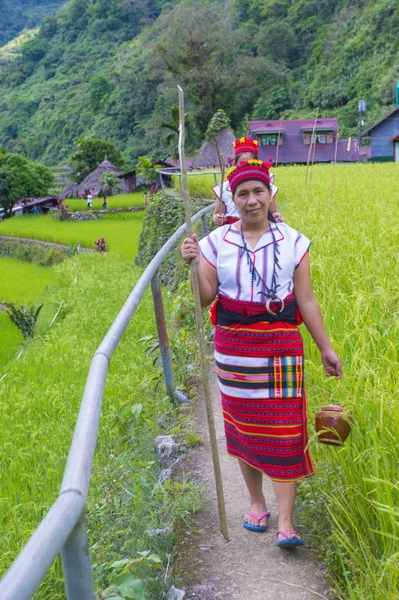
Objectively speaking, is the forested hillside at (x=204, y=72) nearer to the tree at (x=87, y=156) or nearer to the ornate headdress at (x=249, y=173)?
the tree at (x=87, y=156)

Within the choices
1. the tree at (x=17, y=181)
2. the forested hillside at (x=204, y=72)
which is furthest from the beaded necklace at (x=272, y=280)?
the tree at (x=17, y=181)

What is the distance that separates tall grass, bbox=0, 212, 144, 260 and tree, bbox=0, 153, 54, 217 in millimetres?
5631

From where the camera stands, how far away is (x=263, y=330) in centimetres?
206

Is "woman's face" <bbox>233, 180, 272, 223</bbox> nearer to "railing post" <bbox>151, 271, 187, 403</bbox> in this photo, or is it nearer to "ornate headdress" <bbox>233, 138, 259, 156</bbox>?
Answer: "ornate headdress" <bbox>233, 138, 259, 156</bbox>

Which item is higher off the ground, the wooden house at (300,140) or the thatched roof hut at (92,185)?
the wooden house at (300,140)

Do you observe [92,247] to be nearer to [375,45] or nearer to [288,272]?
[288,272]

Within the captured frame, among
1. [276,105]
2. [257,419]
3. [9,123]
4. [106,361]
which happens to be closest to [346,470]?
[257,419]

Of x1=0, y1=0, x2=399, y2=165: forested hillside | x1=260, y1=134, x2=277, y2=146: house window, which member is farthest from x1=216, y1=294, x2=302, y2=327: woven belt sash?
x1=260, y1=134, x2=277, y2=146: house window

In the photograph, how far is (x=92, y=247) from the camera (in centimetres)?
1788

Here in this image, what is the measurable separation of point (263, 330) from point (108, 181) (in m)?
33.2

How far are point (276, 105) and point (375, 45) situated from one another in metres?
7.29

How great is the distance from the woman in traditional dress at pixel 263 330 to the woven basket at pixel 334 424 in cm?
15

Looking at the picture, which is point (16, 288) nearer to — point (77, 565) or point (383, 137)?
point (77, 565)

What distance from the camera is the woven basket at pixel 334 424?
6.21ft
